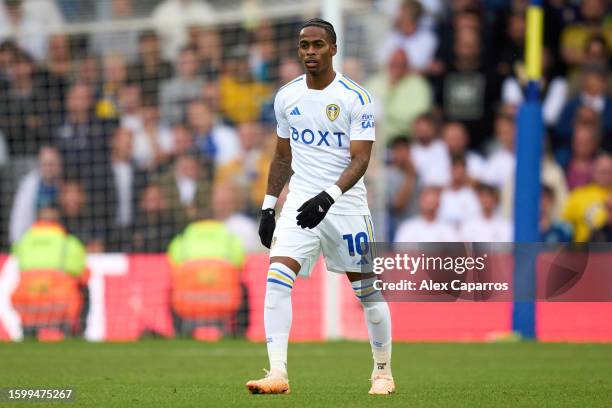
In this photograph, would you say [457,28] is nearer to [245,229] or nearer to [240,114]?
[240,114]

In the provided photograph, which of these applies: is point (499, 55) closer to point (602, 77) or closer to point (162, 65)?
point (602, 77)

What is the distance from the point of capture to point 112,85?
1786 cm

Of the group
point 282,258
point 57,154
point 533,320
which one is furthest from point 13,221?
point 282,258

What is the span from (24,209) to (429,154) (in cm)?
543

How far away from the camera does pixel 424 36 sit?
57.7ft

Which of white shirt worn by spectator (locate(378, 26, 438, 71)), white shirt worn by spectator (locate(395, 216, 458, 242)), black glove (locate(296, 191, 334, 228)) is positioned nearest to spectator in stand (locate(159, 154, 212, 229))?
white shirt worn by spectator (locate(395, 216, 458, 242))

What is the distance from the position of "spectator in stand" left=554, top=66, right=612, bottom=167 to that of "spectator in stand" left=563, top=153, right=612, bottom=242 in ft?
2.32

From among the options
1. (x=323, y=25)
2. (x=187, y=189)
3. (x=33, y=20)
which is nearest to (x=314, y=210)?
(x=323, y=25)

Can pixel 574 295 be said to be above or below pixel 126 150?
below

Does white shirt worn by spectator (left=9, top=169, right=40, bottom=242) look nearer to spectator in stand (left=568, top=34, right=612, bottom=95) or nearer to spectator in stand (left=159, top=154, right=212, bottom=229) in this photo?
spectator in stand (left=159, top=154, right=212, bottom=229)

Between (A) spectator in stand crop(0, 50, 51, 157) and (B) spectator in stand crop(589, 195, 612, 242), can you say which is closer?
(B) spectator in stand crop(589, 195, 612, 242)

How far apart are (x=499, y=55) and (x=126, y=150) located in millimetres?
5152

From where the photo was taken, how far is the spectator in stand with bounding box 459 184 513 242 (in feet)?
51.5

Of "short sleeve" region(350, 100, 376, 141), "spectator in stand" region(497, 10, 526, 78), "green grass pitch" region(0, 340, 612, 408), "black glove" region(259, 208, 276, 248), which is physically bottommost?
"green grass pitch" region(0, 340, 612, 408)
